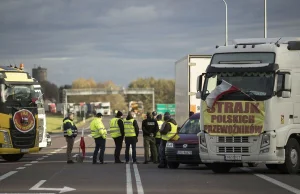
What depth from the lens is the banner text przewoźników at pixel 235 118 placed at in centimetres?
2231

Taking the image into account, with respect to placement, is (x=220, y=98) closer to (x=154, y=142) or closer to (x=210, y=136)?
(x=210, y=136)

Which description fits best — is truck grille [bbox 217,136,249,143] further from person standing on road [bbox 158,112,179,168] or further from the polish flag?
person standing on road [bbox 158,112,179,168]

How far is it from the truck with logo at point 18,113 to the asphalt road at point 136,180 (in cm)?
338

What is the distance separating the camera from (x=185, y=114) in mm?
36500

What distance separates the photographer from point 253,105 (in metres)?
22.3

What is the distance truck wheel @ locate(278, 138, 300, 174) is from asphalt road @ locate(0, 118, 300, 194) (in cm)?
31

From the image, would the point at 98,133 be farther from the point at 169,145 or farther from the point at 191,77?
the point at 191,77

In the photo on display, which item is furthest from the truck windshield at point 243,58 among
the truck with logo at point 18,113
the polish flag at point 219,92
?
the truck with logo at point 18,113

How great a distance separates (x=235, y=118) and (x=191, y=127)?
4.94 m

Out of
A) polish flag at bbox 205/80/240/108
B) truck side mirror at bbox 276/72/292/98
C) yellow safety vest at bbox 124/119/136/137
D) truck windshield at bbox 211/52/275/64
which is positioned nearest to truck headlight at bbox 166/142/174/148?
yellow safety vest at bbox 124/119/136/137

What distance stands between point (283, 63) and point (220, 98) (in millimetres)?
1947

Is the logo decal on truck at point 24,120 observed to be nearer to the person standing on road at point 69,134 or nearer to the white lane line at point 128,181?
the person standing on road at point 69,134

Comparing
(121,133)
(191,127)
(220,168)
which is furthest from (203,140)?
(121,133)

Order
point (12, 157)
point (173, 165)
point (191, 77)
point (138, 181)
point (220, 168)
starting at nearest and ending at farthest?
point (138, 181), point (220, 168), point (173, 165), point (12, 157), point (191, 77)
